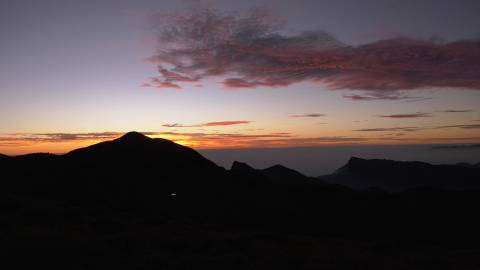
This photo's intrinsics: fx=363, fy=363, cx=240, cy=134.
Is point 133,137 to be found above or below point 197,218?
above

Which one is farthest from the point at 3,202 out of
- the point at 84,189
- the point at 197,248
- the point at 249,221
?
the point at 249,221

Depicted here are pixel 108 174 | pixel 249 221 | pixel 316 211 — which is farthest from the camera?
pixel 316 211

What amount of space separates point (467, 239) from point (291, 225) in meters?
39.9

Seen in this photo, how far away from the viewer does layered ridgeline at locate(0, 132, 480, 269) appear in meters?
14.9

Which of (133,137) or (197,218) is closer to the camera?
(197,218)

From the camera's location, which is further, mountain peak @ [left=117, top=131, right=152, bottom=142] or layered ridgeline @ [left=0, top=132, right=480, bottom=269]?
mountain peak @ [left=117, top=131, right=152, bottom=142]

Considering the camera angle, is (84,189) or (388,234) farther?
(388,234)

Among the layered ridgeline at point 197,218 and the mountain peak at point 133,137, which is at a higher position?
the mountain peak at point 133,137

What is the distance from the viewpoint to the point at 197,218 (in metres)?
60.0

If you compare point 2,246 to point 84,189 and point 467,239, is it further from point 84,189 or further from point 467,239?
point 467,239

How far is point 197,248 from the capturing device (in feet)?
57.3

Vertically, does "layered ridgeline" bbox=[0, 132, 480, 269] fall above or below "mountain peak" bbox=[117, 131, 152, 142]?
below

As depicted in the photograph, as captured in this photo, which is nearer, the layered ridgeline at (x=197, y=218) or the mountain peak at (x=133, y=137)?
the layered ridgeline at (x=197, y=218)

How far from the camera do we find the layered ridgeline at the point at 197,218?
1493cm
